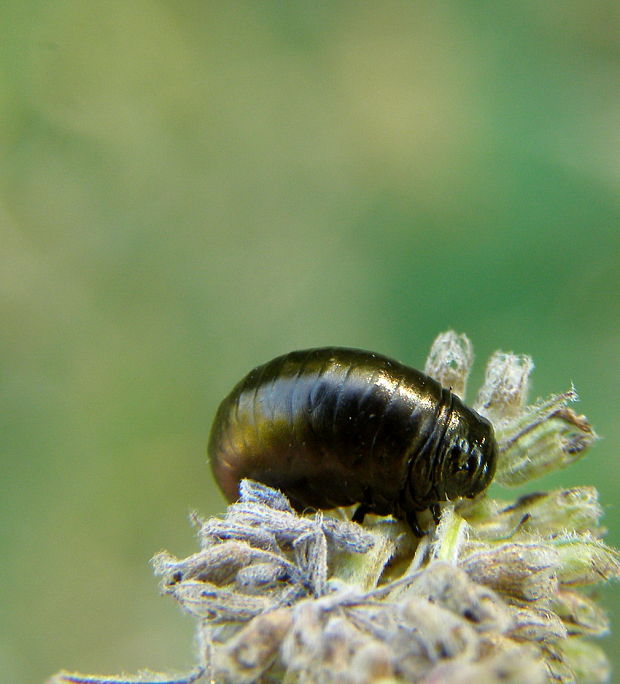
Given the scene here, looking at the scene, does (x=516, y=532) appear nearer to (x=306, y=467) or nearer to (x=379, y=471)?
(x=379, y=471)

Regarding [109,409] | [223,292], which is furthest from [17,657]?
[223,292]

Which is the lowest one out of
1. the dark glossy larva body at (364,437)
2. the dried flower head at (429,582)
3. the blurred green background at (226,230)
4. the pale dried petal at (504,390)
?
the dried flower head at (429,582)

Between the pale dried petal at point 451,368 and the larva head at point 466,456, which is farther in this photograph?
the pale dried petal at point 451,368

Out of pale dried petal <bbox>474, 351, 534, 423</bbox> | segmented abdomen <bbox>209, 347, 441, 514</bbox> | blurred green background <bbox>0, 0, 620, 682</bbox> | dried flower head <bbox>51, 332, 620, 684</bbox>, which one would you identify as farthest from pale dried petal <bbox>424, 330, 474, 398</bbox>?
blurred green background <bbox>0, 0, 620, 682</bbox>

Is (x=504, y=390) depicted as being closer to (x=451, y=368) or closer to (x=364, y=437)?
(x=451, y=368)

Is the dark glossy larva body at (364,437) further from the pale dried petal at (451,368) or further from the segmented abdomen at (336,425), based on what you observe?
the pale dried petal at (451,368)

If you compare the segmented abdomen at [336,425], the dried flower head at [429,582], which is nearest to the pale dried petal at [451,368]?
the dried flower head at [429,582]
